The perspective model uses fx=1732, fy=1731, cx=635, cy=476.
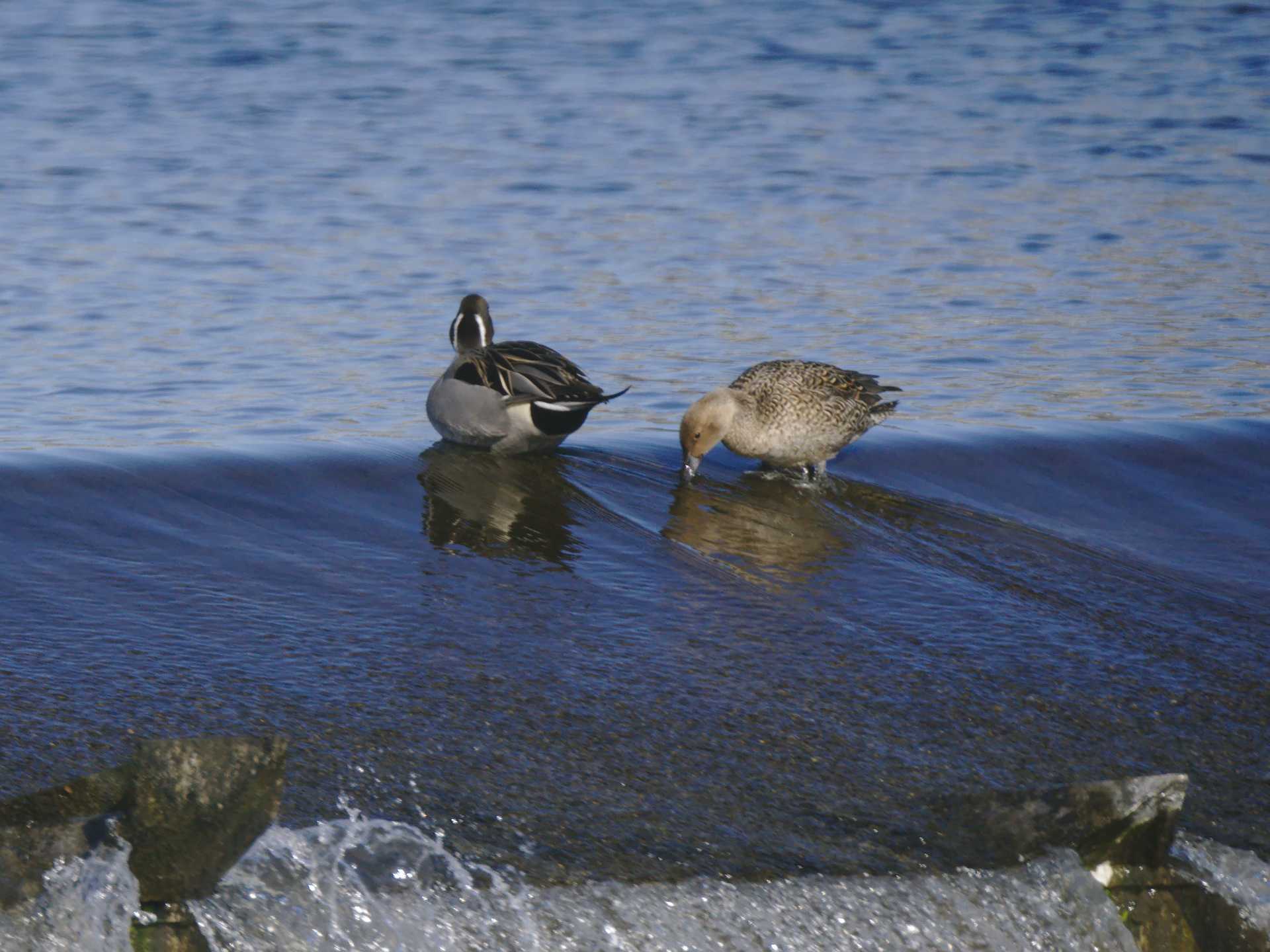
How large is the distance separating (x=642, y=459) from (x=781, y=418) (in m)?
0.82

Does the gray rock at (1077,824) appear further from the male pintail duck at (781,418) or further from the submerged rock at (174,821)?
the male pintail duck at (781,418)

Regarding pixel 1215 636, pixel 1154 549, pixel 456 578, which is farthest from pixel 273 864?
pixel 1154 549

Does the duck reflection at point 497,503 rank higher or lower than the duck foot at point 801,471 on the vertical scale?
lower

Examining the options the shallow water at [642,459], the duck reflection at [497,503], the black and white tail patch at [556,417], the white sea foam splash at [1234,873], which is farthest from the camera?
the black and white tail patch at [556,417]

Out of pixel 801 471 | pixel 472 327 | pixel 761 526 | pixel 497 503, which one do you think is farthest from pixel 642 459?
pixel 472 327

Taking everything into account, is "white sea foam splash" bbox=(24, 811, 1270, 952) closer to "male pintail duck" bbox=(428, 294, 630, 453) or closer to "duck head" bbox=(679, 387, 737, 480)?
"duck head" bbox=(679, 387, 737, 480)

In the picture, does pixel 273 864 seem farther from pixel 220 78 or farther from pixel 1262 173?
pixel 220 78

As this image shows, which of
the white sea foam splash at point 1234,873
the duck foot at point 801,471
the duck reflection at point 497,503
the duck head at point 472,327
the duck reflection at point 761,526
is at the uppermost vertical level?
the duck head at point 472,327

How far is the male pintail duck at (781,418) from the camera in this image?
24.7ft

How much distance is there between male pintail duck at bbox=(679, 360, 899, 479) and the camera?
24.7 ft

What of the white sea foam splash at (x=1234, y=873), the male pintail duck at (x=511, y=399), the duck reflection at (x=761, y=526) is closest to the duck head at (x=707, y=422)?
the duck reflection at (x=761, y=526)

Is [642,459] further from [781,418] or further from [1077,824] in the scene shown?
[1077,824]

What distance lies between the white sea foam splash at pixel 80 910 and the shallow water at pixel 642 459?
0.61 metres

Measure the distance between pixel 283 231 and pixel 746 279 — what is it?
365cm
